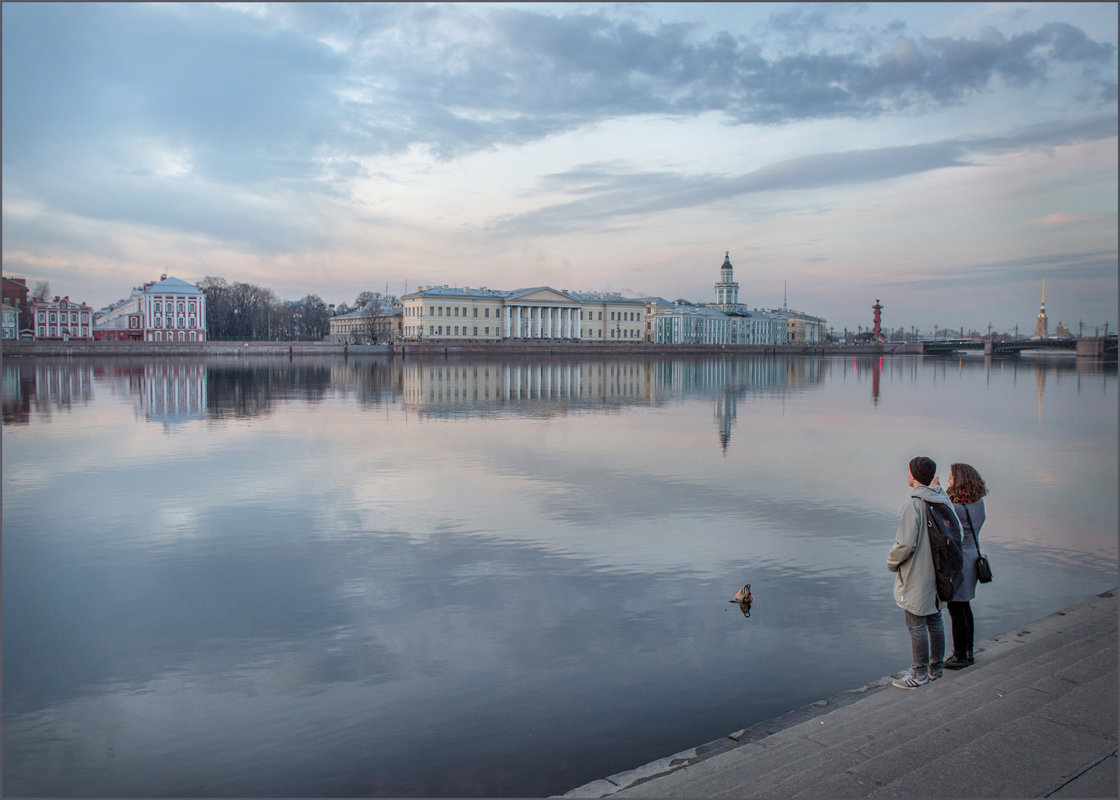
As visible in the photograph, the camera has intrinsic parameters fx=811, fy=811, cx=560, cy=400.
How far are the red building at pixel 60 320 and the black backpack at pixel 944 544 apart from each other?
98.8 m

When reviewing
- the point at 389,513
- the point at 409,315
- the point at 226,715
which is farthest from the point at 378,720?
the point at 409,315

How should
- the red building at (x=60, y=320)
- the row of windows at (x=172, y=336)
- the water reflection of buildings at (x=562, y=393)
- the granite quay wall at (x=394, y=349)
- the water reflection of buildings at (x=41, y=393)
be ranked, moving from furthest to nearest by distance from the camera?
the red building at (x=60, y=320) < the row of windows at (x=172, y=336) < the granite quay wall at (x=394, y=349) < the water reflection of buildings at (x=562, y=393) < the water reflection of buildings at (x=41, y=393)

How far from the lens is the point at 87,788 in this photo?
4.03 metres

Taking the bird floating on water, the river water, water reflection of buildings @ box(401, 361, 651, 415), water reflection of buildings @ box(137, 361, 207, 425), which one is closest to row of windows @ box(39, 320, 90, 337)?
water reflection of buildings @ box(137, 361, 207, 425)

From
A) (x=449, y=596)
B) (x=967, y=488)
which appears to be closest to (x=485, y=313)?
(x=449, y=596)

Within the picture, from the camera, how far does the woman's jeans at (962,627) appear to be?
4.74 meters

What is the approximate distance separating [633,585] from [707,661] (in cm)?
157

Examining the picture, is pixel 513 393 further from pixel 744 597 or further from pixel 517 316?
pixel 517 316

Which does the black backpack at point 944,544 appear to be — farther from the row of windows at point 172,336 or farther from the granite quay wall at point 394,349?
the row of windows at point 172,336

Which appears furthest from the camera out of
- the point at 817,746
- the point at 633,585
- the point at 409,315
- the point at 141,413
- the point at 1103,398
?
the point at 409,315

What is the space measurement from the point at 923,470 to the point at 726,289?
463 feet

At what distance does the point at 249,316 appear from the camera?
96.8 m

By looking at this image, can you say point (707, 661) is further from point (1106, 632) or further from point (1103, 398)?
point (1103, 398)

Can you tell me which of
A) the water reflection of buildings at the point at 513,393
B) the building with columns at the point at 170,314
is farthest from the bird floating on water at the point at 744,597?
the building with columns at the point at 170,314
